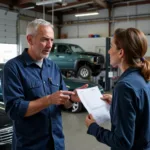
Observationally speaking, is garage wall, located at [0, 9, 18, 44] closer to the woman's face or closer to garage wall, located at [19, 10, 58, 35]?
garage wall, located at [19, 10, 58, 35]

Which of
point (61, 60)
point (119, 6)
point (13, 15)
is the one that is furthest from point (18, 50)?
point (119, 6)

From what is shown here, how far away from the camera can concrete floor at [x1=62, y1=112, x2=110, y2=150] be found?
13.5 feet

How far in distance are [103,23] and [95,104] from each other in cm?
1285

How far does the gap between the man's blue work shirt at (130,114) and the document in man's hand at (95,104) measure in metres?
0.25

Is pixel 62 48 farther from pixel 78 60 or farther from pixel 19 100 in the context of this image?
pixel 19 100

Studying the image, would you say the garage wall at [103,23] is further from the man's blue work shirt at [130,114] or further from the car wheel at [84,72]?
the man's blue work shirt at [130,114]

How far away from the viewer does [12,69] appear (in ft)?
5.47

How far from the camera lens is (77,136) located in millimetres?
4676

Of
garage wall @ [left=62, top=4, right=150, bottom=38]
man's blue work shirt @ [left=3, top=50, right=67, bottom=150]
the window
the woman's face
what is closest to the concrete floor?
man's blue work shirt @ [left=3, top=50, right=67, bottom=150]

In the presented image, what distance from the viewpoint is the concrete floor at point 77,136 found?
411cm

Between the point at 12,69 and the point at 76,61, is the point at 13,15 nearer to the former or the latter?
the point at 76,61

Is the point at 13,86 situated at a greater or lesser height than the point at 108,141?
greater

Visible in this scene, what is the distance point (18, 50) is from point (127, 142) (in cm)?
1200

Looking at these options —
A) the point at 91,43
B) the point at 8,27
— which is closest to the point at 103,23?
the point at 91,43
